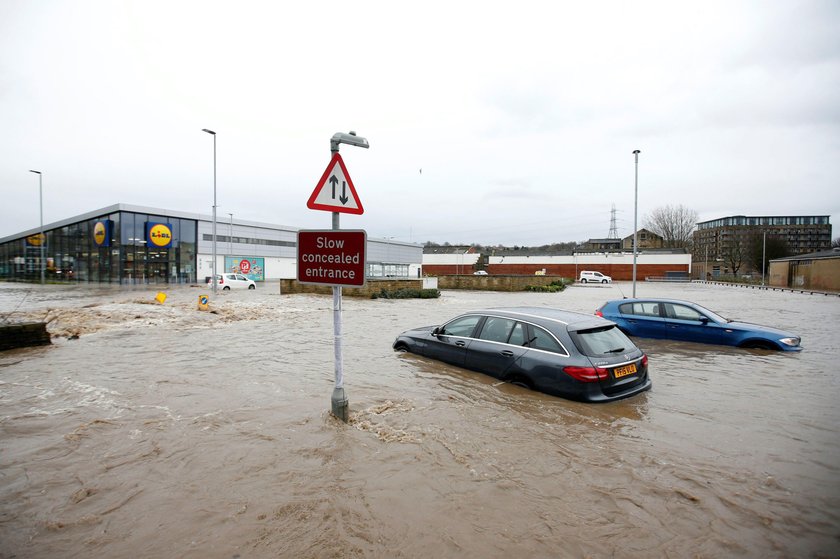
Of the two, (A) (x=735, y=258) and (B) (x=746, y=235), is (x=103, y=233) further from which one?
(B) (x=746, y=235)

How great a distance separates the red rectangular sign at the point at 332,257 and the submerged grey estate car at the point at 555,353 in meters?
2.76

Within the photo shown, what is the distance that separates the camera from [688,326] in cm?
1010

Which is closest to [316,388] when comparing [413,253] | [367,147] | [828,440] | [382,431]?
[382,431]

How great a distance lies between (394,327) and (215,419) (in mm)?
8457

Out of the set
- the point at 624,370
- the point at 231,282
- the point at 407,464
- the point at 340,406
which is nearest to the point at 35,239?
the point at 231,282

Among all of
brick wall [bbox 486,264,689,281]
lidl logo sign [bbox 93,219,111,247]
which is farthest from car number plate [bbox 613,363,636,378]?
brick wall [bbox 486,264,689,281]

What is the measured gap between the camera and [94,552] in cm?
283

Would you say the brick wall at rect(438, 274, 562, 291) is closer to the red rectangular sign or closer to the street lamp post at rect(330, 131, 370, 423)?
the street lamp post at rect(330, 131, 370, 423)

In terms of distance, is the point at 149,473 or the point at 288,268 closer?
the point at 149,473

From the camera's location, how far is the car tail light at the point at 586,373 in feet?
17.6

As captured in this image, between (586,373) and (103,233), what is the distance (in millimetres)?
43887

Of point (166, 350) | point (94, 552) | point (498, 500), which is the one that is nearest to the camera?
point (94, 552)

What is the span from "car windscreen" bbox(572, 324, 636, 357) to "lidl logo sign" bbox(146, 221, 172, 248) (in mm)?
41493

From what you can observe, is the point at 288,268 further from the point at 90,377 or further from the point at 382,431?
the point at 382,431
